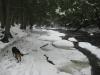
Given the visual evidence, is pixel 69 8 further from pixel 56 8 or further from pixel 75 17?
pixel 56 8

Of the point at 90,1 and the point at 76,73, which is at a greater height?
the point at 90,1

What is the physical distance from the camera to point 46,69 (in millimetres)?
12914

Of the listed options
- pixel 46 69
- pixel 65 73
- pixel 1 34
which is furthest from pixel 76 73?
pixel 1 34

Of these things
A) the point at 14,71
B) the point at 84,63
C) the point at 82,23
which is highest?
the point at 14,71

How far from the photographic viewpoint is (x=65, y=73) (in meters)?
12.3

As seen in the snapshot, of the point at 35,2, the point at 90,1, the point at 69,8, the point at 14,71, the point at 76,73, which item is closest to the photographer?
the point at 14,71

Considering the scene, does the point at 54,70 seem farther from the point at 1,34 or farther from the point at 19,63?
the point at 1,34

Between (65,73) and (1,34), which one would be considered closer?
(65,73)

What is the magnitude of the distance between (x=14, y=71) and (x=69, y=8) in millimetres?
41634

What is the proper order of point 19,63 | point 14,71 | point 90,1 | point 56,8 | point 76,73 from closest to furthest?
point 14,71 → point 76,73 → point 19,63 → point 90,1 → point 56,8

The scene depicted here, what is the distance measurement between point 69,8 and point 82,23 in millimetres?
5024

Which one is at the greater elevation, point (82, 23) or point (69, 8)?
point (69, 8)

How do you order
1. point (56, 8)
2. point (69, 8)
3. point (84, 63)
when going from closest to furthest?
point (84, 63)
point (69, 8)
point (56, 8)

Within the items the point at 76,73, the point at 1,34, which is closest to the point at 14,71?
the point at 76,73
